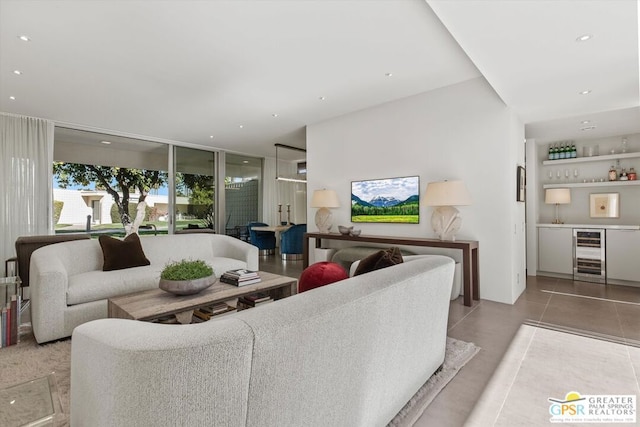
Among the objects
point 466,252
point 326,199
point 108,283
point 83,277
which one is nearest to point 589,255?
point 466,252

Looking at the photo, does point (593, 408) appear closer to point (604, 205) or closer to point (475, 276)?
point (475, 276)

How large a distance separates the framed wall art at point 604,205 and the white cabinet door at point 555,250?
1.90 feet

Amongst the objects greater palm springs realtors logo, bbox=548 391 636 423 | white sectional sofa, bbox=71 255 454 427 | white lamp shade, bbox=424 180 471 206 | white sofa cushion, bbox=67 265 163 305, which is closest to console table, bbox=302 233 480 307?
white lamp shade, bbox=424 180 471 206

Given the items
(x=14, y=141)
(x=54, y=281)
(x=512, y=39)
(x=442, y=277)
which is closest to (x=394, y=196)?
(x=512, y=39)

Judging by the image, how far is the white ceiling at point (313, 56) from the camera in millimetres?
2217

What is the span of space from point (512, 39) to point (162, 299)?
321 centimetres

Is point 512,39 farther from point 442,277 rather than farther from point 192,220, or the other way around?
point 192,220

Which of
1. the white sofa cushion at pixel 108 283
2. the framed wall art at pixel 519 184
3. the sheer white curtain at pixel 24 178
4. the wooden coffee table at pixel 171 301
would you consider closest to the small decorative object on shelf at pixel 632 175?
the framed wall art at pixel 519 184

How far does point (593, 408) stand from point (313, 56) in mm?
3524

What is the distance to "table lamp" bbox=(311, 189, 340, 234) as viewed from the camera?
16.6 feet

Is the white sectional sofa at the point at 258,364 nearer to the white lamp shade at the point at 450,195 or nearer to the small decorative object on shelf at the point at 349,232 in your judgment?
the white lamp shade at the point at 450,195

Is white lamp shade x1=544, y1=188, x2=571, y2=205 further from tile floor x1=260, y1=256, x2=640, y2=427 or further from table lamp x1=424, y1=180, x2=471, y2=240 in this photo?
table lamp x1=424, y1=180, x2=471, y2=240

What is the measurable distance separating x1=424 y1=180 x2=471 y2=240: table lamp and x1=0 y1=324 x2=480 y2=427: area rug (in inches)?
65.7

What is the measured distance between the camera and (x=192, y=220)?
7414 millimetres
